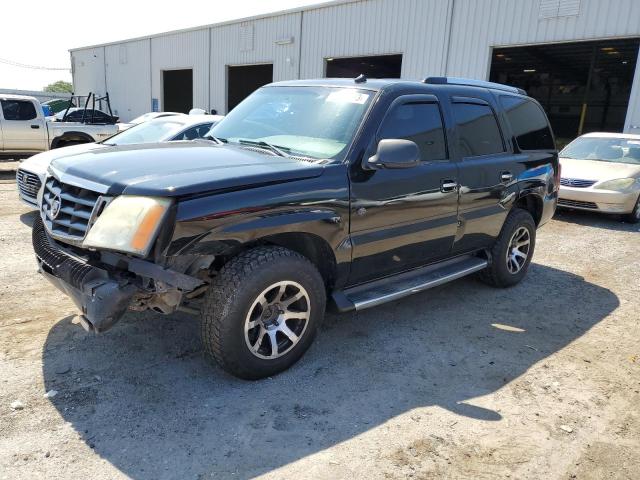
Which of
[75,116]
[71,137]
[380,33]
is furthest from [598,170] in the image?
[75,116]

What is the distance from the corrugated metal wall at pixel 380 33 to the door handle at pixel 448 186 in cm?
1287

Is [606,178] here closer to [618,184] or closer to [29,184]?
[618,184]

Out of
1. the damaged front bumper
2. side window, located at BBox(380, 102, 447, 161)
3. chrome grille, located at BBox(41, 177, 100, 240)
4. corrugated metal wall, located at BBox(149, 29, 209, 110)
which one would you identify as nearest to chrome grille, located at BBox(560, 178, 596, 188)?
side window, located at BBox(380, 102, 447, 161)

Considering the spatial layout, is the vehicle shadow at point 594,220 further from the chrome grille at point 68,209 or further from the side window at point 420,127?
the chrome grille at point 68,209

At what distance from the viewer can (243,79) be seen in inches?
1038

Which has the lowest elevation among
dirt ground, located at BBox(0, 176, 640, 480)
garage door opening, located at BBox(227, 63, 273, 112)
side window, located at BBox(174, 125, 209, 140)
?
dirt ground, located at BBox(0, 176, 640, 480)

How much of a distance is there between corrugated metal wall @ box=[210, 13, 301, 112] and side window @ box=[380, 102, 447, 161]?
17396mm

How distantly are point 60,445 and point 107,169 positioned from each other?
158 centimetres

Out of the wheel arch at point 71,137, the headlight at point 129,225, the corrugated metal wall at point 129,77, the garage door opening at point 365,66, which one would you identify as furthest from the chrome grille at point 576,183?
the corrugated metal wall at point 129,77

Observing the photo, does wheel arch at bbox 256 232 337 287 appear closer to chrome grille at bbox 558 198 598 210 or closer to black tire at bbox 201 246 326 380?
black tire at bbox 201 246 326 380

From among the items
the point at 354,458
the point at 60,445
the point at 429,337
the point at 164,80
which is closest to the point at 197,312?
the point at 60,445

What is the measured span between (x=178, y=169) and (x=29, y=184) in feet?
14.6

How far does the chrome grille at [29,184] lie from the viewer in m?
6.41

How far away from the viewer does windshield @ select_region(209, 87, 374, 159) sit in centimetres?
373
